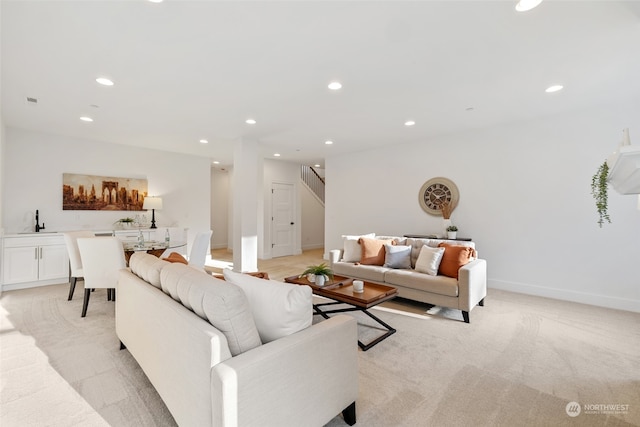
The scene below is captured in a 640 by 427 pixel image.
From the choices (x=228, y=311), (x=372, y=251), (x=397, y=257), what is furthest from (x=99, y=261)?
(x=397, y=257)

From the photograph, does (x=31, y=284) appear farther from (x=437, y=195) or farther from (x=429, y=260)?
(x=437, y=195)

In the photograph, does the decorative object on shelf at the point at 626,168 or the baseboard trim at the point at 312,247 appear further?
the baseboard trim at the point at 312,247

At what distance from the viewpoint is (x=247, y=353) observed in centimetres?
122

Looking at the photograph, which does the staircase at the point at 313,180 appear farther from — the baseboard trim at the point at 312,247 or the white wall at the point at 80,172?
the white wall at the point at 80,172

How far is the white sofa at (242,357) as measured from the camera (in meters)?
1.16

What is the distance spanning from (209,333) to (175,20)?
216cm

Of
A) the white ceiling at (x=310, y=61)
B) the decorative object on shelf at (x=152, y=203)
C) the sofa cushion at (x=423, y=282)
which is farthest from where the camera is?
the decorative object on shelf at (x=152, y=203)

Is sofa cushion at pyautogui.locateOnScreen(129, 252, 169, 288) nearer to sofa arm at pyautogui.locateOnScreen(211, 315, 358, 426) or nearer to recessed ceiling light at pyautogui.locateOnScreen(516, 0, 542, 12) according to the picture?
sofa arm at pyautogui.locateOnScreen(211, 315, 358, 426)

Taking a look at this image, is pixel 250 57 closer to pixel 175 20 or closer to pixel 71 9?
pixel 175 20

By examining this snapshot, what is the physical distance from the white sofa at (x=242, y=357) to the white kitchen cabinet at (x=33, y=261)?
422 centimetres

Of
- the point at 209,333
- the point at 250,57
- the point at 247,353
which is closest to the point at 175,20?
the point at 250,57

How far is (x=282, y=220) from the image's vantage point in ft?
25.4

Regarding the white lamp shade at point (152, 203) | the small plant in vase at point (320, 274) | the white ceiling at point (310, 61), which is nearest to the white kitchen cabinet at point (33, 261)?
the white lamp shade at point (152, 203)

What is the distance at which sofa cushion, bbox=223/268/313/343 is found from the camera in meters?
1.42
